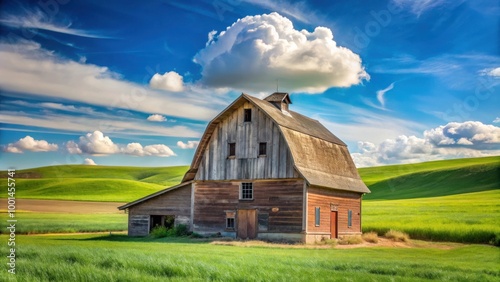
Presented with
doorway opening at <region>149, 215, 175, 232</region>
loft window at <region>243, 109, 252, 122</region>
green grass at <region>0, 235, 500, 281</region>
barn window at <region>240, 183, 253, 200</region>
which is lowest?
green grass at <region>0, 235, 500, 281</region>

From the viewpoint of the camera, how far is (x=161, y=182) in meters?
135

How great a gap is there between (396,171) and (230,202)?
10209 cm

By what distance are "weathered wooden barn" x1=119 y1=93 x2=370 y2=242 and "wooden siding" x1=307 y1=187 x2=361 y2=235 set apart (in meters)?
0.07

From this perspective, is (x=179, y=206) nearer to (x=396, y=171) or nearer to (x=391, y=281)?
(x=391, y=281)

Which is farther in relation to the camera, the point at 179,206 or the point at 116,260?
the point at 179,206

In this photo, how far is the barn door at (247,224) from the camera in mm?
38062

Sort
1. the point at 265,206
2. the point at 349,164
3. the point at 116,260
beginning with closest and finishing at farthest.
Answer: the point at 116,260 < the point at 265,206 < the point at 349,164

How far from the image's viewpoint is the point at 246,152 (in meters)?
39.0

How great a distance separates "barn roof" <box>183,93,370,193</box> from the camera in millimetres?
37688

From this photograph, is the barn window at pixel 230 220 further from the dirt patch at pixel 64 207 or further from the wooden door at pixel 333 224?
the dirt patch at pixel 64 207

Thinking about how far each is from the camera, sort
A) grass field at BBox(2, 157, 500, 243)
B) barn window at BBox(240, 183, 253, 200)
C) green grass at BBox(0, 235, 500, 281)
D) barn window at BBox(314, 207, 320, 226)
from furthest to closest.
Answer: grass field at BBox(2, 157, 500, 243), barn window at BBox(240, 183, 253, 200), barn window at BBox(314, 207, 320, 226), green grass at BBox(0, 235, 500, 281)

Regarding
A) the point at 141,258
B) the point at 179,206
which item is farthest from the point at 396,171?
the point at 141,258

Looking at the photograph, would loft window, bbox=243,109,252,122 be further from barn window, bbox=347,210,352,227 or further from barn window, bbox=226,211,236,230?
barn window, bbox=347,210,352,227

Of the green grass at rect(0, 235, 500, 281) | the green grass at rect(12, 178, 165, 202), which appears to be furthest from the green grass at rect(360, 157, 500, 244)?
the green grass at rect(12, 178, 165, 202)
